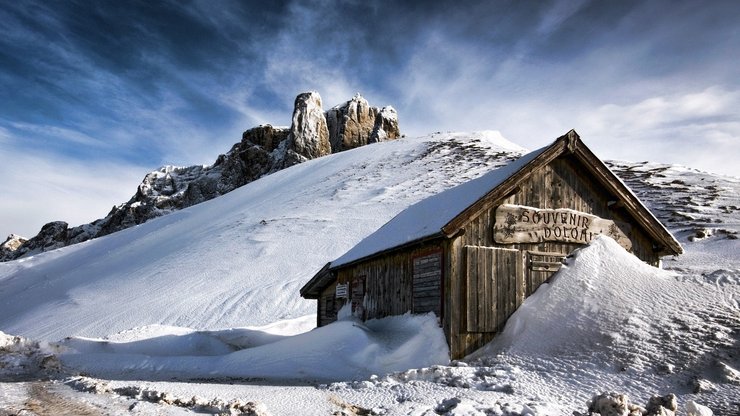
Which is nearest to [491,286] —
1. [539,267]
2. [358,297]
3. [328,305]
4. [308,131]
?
[539,267]

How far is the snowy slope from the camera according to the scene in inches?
967

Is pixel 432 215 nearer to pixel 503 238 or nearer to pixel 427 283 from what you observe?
pixel 427 283

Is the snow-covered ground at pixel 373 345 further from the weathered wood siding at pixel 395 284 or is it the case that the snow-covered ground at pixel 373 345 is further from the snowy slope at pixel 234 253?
the weathered wood siding at pixel 395 284

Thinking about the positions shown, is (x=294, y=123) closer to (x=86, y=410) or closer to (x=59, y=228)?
(x=59, y=228)

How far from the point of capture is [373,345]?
11.3m

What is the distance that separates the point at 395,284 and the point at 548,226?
12.4ft

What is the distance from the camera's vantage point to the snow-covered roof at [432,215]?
459 inches

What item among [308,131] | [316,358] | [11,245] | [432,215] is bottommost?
[316,358]

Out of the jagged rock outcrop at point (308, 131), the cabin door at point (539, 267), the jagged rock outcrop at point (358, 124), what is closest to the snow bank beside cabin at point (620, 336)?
the cabin door at point (539, 267)

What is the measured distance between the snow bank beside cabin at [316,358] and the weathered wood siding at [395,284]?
0.32 m

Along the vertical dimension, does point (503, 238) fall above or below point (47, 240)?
below

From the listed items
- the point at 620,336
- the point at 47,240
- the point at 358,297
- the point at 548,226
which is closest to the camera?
the point at 620,336

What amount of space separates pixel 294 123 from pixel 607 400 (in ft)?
267

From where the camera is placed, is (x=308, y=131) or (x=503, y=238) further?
(x=308, y=131)
